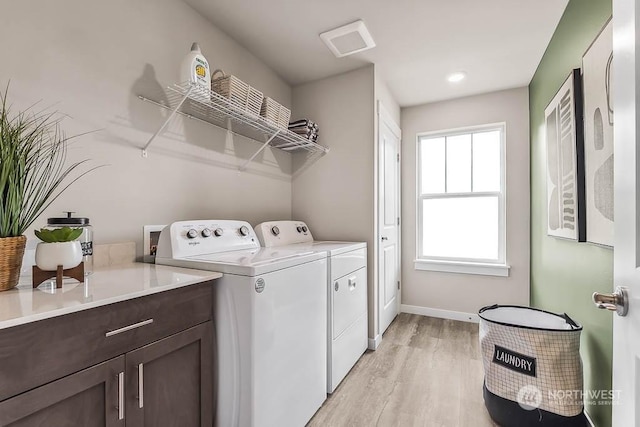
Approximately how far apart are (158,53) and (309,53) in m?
1.10

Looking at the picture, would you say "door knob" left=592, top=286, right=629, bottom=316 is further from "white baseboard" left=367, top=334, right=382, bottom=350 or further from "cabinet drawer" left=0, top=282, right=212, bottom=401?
"white baseboard" left=367, top=334, right=382, bottom=350

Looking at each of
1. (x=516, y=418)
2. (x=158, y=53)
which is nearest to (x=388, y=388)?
(x=516, y=418)

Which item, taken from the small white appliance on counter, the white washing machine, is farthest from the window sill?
the white washing machine

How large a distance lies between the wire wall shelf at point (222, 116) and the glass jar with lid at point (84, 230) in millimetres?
502

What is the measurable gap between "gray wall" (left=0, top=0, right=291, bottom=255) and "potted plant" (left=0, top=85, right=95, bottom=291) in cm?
4

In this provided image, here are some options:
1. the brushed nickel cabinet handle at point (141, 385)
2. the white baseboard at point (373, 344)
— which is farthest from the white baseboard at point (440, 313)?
the brushed nickel cabinet handle at point (141, 385)

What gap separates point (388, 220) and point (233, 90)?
1794mm

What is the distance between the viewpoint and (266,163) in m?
2.43

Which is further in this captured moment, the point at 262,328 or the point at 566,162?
the point at 566,162

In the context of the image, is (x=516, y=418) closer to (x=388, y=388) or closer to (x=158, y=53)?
(x=388, y=388)

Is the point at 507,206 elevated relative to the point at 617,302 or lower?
elevated

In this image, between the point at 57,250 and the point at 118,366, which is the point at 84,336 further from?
the point at 57,250

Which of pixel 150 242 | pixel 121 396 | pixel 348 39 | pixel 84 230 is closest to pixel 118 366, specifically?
pixel 121 396
